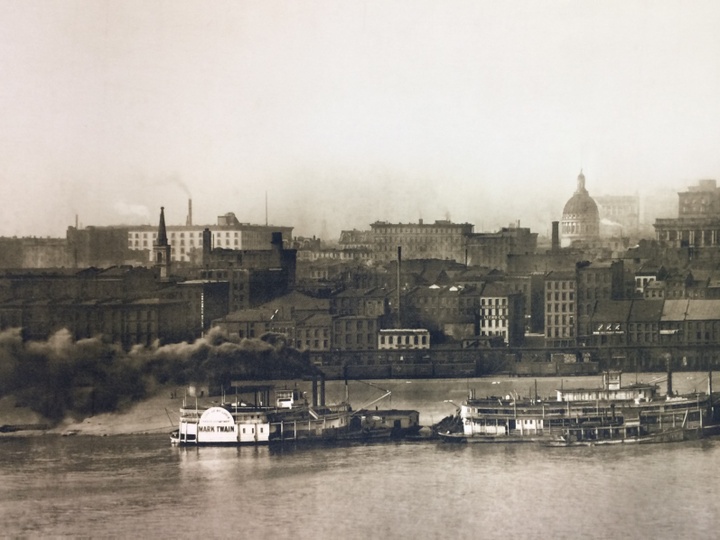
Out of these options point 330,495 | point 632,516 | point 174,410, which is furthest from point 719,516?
point 174,410

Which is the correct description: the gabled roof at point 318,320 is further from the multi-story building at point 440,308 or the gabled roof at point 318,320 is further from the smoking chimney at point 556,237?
the smoking chimney at point 556,237

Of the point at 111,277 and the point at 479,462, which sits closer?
the point at 479,462

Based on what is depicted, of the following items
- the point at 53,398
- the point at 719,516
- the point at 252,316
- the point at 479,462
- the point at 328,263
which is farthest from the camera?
the point at 328,263

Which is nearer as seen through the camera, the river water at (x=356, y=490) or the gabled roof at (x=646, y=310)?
the river water at (x=356, y=490)

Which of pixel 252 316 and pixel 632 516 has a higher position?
pixel 252 316

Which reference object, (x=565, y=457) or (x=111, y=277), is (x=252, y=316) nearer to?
(x=111, y=277)

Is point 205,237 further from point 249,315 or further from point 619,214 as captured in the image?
point 619,214

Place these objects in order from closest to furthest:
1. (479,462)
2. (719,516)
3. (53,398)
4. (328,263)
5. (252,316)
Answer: (719,516), (479,462), (53,398), (252,316), (328,263)

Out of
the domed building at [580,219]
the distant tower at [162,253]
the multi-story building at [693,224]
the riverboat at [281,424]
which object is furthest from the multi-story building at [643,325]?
the distant tower at [162,253]
